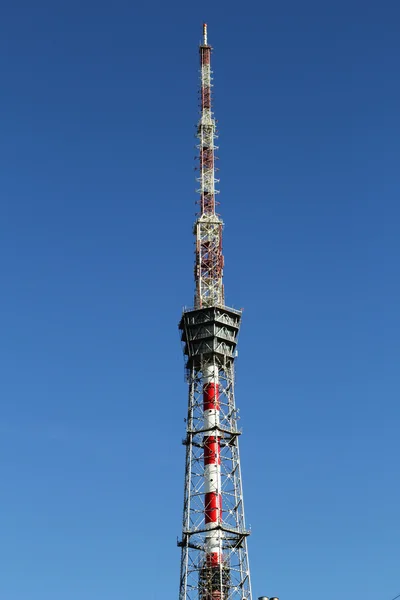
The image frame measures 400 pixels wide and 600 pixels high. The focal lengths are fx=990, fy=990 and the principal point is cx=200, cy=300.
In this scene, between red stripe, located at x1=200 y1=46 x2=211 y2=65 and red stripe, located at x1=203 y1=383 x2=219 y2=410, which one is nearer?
red stripe, located at x1=203 y1=383 x2=219 y2=410

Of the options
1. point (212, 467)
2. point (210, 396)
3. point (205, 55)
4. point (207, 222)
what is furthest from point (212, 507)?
point (205, 55)

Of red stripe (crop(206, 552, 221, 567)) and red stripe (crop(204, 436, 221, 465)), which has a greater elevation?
red stripe (crop(204, 436, 221, 465))

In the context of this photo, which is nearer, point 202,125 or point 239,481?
point 239,481

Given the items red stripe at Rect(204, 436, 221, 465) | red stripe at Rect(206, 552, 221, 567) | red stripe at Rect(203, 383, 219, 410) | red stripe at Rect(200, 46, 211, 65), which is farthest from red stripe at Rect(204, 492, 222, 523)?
red stripe at Rect(200, 46, 211, 65)

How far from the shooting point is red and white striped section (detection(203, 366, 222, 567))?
117062 mm

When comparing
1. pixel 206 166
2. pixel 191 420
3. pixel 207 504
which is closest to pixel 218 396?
pixel 191 420

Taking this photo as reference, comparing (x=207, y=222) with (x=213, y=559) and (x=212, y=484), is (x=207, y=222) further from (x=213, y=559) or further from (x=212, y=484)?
(x=213, y=559)

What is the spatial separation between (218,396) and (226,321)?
11.2 metres

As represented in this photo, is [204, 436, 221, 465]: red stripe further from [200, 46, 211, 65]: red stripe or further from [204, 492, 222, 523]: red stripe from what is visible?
[200, 46, 211, 65]: red stripe

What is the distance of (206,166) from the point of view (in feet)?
474

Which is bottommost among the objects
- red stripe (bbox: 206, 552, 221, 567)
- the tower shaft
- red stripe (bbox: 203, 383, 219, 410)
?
red stripe (bbox: 206, 552, 221, 567)

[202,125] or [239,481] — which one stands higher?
[202,125]

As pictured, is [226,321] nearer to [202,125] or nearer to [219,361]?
[219,361]

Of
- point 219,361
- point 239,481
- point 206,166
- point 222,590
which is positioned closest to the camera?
point 222,590
